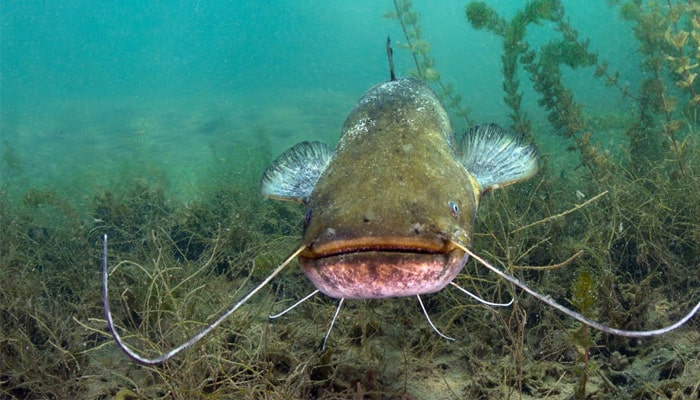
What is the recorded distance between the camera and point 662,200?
375cm

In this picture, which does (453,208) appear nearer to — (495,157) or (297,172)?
(495,157)

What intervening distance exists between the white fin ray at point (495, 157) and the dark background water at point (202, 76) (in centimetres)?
415

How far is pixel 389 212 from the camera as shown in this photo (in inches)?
73.4

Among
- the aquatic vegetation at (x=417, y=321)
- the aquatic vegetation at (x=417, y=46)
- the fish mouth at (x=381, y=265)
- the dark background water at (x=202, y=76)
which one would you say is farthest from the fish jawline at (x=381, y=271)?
Answer: the dark background water at (x=202, y=76)

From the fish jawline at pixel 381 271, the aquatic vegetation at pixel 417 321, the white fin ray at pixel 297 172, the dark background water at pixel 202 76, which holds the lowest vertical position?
the dark background water at pixel 202 76

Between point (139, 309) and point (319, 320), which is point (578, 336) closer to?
point (319, 320)

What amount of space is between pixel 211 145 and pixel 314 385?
524 inches

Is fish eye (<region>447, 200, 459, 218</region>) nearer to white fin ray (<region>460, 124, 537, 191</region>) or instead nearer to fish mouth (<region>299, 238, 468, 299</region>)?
fish mouth (<region>299, 238, 468, 299</region>)

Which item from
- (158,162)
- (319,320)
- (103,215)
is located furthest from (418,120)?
(158,162)

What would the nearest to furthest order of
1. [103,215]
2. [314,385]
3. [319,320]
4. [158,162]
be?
1. [314,385]
2. [319,320]
3. [103,215]
4. [158,162]

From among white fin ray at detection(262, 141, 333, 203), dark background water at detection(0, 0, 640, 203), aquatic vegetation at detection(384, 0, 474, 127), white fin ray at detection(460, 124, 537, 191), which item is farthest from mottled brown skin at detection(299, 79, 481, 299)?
dark background water at detection(0, 0, 640, 203)

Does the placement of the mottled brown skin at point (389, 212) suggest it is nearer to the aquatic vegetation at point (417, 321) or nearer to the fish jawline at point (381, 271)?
the fish jawline at point (381, 271)

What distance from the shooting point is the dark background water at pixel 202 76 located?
14.2m

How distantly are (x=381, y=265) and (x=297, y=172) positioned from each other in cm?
166
